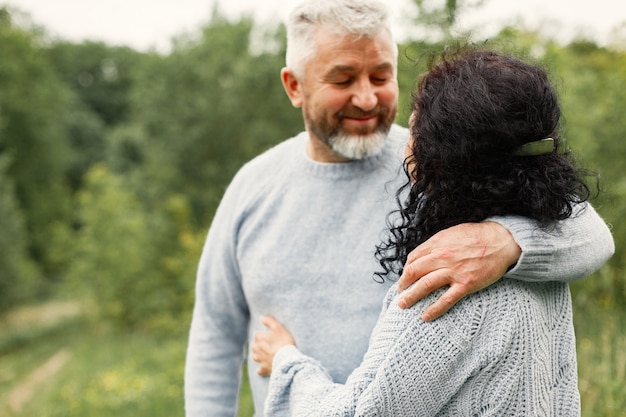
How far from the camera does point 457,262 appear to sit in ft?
5.07

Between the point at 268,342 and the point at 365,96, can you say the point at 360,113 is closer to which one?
the point at 365,96

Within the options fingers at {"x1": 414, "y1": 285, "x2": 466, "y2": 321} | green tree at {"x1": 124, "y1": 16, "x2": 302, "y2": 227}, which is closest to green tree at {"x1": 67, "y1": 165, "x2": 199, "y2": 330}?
green tree at {"x1": 124, "y1": 16, "x2": 302, "y2": 227}

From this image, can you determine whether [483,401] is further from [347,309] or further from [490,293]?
[347,309]

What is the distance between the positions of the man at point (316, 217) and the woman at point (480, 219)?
385 mm

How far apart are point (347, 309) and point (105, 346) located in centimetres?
1291

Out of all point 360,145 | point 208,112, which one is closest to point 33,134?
point 208,112

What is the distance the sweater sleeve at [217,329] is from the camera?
2.51 m

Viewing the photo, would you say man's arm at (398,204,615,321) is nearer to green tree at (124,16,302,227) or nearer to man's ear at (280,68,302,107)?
man's ear at (280,68,302,107)

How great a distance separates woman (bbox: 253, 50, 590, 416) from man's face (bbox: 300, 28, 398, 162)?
0.57 metres

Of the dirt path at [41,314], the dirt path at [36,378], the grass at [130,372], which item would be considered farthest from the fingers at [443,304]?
the dirt path at [41,314]

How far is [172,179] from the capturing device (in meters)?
21.3

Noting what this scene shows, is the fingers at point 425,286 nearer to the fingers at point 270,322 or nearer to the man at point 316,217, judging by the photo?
the man at point 316,217

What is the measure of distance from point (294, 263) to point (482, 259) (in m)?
0.87

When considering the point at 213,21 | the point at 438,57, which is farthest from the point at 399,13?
the point at 213,21
